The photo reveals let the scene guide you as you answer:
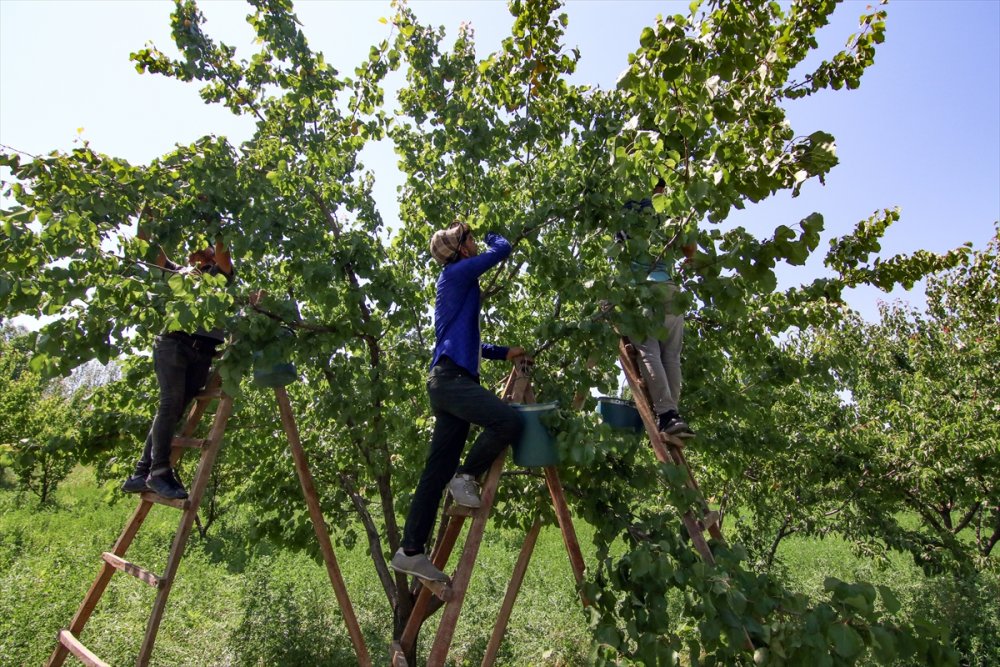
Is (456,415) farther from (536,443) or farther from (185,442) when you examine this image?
(185,442)

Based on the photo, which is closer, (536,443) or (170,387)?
(536,443)

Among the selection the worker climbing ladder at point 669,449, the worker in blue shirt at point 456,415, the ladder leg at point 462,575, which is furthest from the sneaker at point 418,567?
the worker climbing ladder at point 669,449

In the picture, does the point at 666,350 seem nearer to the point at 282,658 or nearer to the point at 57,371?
the point at 57,371

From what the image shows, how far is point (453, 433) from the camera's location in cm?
306

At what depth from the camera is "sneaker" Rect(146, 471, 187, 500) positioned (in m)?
3.71

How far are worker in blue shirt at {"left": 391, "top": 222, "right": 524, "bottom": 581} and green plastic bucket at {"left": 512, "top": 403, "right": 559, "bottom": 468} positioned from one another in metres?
0.05

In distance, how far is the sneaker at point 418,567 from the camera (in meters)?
2.83

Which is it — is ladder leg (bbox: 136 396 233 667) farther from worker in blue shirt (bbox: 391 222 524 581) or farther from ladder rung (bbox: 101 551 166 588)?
worker in blue shirt (bbox: 391 222 524 581)

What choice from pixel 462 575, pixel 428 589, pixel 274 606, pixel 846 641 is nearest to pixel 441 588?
pixel 462 575

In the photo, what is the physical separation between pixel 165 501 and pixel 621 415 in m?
2.88

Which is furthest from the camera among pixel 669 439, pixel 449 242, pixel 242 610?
pixel 242 610

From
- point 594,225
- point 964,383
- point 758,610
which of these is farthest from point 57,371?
point 964,383

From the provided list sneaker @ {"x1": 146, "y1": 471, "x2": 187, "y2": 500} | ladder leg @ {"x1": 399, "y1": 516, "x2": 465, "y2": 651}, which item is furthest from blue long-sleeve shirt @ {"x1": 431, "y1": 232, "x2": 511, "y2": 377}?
sneaker @ {"x1": 146, "y1": 471, "x2": 187, "y2": 500}

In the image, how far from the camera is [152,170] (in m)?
3.33
